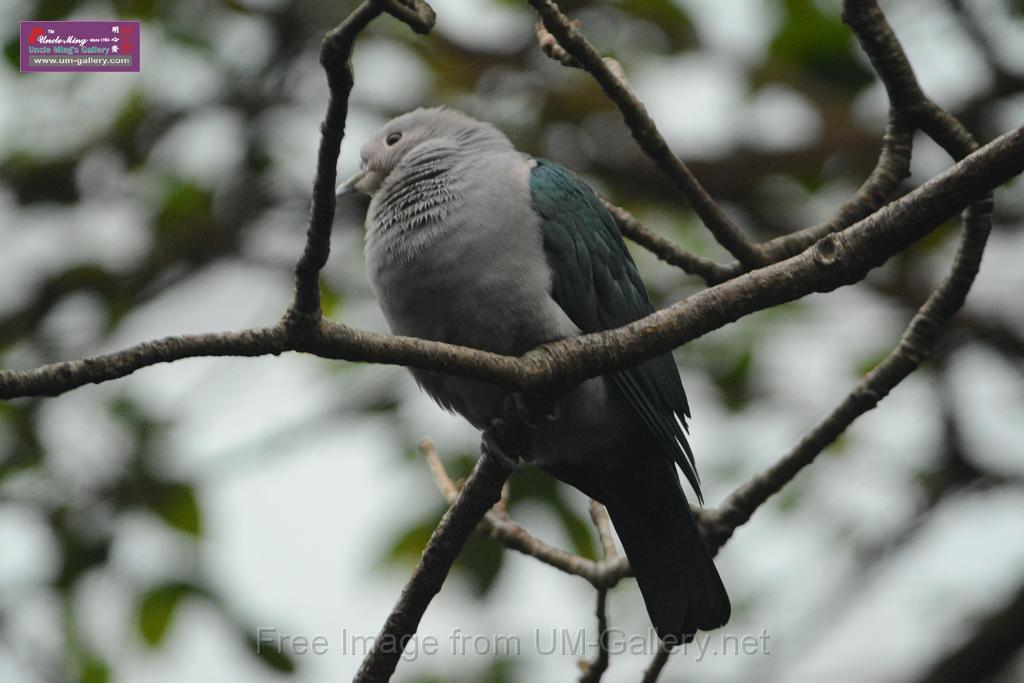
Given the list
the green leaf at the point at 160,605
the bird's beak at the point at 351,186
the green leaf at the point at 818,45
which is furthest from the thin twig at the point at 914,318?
the green leaf at the point at 160,605

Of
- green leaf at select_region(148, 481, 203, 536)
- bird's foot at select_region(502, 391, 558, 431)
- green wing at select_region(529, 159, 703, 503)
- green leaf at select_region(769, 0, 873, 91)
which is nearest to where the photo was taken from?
bird's foot at select_region(502, 391, 558, 431)

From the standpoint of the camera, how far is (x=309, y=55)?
591cm

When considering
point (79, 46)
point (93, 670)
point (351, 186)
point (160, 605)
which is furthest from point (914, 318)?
point (79, 46)

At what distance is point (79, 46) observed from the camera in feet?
17.4

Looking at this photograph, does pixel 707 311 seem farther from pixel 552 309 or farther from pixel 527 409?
Result: pixel 552 309

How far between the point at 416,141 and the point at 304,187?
84.5 inches

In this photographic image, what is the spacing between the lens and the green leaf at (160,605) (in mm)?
4785

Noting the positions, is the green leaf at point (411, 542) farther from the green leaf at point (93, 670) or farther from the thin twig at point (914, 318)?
the thin twig at point (914, 318)

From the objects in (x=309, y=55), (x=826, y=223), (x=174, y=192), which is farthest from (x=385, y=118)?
(x=826, y=223)

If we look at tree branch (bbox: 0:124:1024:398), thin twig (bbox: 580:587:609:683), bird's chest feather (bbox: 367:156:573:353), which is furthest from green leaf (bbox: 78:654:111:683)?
tree branch (bbox: 0:124:1024:398)

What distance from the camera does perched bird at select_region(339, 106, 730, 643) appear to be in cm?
327

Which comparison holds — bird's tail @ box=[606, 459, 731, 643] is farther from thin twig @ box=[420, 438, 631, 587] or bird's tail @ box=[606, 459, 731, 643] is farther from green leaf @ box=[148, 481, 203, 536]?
green leaf @ box=[148, 481, 203, 536]

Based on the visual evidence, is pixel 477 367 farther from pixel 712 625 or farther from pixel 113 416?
pixel 113 416

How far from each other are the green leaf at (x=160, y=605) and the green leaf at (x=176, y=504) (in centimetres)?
27
